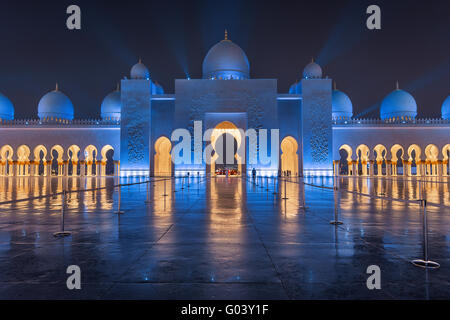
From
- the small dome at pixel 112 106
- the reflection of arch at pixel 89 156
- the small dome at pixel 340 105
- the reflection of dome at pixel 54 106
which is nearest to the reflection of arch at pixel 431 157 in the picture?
the small dome at pixel 340 105

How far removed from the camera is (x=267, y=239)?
3.81 m

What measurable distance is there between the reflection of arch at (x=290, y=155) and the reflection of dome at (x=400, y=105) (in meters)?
9.35

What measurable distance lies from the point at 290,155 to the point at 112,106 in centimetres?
1689

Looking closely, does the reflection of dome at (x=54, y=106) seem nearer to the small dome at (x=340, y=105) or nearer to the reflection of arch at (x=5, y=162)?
the reflection of arch at (x=5, y=162)

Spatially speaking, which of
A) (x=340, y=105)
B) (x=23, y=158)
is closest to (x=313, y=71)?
(x=340, y=105)

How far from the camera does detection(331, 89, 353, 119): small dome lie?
31797 mm

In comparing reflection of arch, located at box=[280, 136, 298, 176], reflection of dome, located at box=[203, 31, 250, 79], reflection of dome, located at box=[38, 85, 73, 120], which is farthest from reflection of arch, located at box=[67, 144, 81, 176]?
reflection of arch, located at box=[280, 136, 298, 176]

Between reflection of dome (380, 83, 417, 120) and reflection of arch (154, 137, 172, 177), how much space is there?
19.9m

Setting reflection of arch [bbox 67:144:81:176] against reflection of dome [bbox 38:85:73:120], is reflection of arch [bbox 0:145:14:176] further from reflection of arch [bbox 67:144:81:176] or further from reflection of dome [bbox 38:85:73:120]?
reflection of arch [bbox 67:144:81:176]

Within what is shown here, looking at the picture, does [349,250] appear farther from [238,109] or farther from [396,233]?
[238,109]

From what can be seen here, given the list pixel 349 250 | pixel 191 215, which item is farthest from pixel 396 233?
pixel 191 215

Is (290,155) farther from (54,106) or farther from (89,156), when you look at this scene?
(54,106)

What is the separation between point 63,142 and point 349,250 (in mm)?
30016
